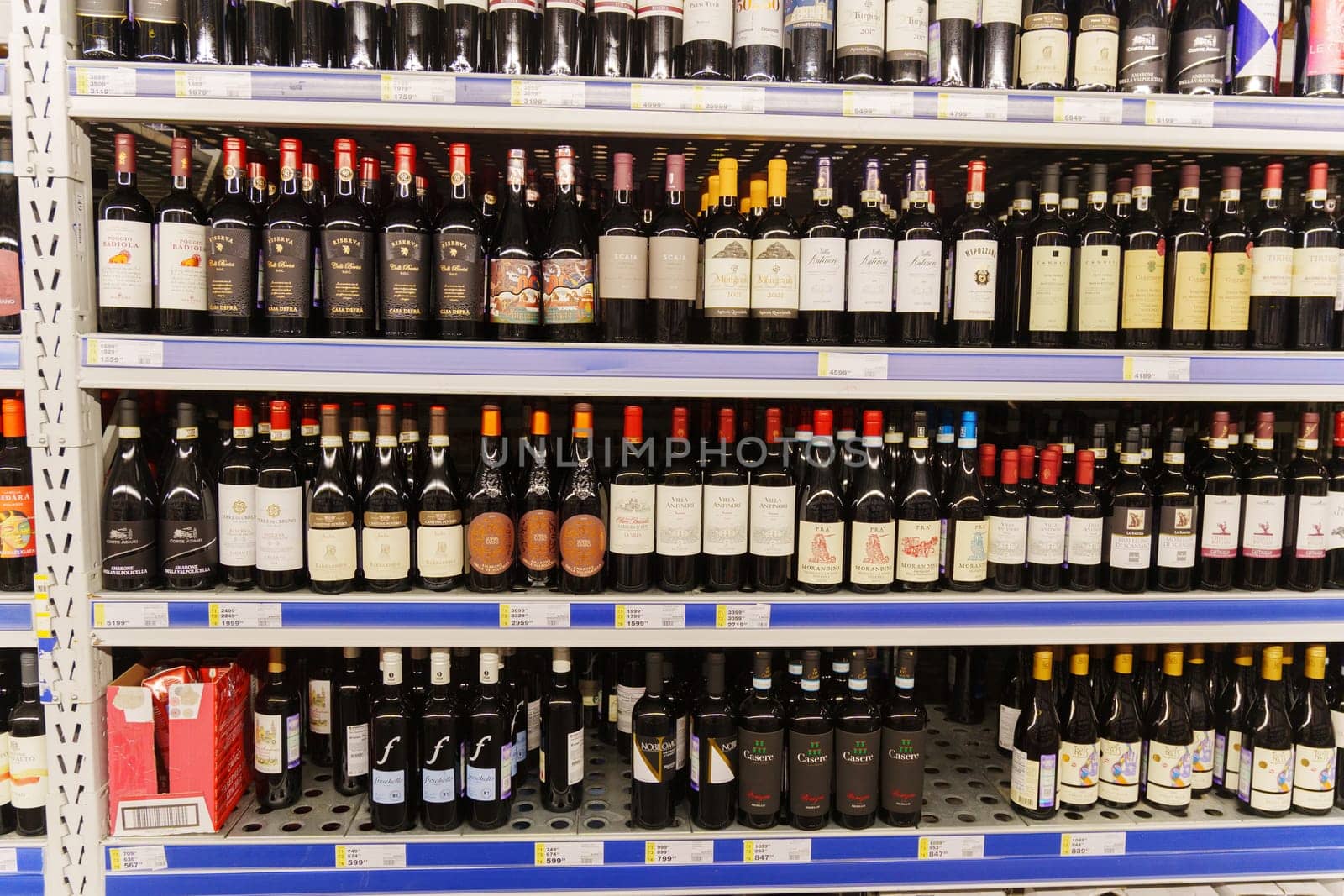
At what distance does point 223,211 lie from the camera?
1.74 m

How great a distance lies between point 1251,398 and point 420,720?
190cm

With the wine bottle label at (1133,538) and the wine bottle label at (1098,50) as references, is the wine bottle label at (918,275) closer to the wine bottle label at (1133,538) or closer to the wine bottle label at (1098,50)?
the wine bottle label at (1098,50)

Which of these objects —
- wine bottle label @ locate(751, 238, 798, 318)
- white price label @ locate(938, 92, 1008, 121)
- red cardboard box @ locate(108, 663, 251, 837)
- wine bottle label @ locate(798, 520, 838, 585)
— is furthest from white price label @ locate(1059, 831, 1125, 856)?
red cardboard box @ locate(108, 663, 251, 837)

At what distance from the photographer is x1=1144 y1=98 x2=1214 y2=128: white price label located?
5.63 feet

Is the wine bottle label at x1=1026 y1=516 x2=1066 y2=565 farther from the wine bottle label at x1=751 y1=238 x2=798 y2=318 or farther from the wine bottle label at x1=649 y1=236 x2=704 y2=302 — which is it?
the wine bottle label at x1=649 y1=236 x2=704 y2=302

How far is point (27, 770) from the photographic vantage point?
70.2 inches

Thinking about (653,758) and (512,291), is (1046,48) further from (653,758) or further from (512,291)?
(653,758)

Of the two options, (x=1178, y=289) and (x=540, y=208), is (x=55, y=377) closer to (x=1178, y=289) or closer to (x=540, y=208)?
(x=540, y=208)

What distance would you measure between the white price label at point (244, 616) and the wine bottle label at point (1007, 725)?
1703mm

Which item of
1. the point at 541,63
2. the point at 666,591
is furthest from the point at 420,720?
the point at 541,63

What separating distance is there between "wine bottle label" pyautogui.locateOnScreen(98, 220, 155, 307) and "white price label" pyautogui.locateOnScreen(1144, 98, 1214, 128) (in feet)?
6.73

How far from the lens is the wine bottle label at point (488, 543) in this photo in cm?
181

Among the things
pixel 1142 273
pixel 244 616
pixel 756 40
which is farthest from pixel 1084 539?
pixel 244 616

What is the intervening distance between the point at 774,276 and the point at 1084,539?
89cm
